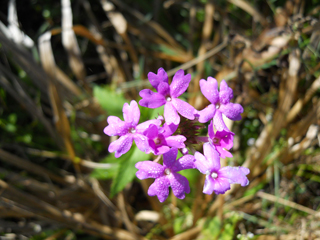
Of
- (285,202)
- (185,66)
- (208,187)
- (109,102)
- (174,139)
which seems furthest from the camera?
(185,66)

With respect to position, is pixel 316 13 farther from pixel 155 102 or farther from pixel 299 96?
pixel 155 102

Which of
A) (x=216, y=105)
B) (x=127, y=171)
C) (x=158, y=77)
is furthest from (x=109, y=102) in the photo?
(x=216, y=105)

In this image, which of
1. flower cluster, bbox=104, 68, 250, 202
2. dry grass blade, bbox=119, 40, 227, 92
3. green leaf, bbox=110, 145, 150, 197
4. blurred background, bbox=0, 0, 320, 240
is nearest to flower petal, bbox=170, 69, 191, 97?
flower cluster, bbox=104, 68, 250, 202

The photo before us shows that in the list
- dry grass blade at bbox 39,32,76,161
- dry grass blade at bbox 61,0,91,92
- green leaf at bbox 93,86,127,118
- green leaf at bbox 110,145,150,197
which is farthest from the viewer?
dry grass blade at bbox 61,0,91,92

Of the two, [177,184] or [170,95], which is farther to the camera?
[170,95]

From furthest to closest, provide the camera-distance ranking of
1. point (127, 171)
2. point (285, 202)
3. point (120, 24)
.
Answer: point (120, 24) → point (285, 202) → point (127, 171)

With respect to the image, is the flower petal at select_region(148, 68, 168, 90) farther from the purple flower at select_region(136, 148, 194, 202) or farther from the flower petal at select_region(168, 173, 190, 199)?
the flower petal at select_region(168, 173, 190, 199)

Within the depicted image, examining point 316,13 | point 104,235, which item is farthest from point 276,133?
point 104,235

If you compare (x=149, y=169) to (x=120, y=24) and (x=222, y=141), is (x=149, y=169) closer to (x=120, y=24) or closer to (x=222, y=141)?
(x=222, y=141)
